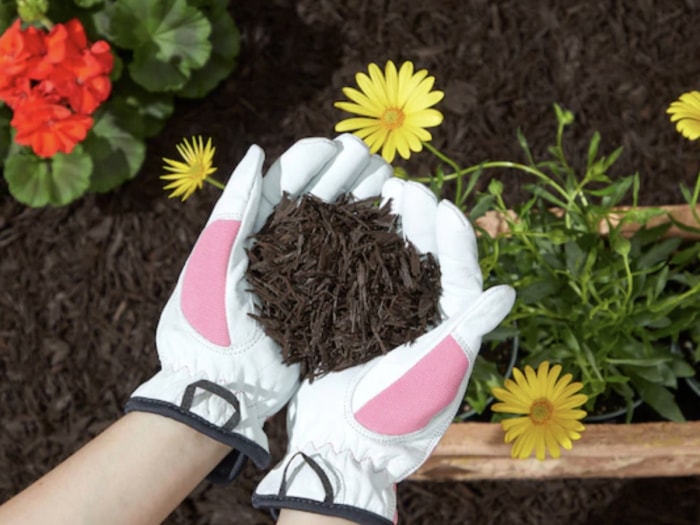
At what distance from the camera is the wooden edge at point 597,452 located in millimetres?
1149

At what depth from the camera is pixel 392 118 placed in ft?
3.35

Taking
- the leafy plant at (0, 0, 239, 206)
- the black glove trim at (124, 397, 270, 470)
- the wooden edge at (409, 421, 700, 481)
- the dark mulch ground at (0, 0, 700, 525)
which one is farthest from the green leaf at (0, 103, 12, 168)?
the wooden edge at (409, 421, 700, 481)

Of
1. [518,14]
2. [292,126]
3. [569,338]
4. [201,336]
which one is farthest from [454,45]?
[201,336]

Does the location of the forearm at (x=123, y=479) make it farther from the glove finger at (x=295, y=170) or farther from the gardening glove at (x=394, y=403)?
the glove finger at (x=295, y=170)

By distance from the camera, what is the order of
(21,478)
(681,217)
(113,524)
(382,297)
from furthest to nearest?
(21,478), (681,217), (382,297), (113,524)

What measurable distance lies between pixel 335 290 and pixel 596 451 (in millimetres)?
486

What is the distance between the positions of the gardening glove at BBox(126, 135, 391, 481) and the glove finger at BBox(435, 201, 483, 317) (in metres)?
0.20

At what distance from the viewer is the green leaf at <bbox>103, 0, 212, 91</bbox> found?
1612 mm

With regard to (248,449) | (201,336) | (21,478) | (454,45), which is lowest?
(21,478)

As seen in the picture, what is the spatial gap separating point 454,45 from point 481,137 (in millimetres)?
237

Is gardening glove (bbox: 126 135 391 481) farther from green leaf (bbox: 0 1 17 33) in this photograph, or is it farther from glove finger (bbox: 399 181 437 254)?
green leaf (bbox: 0 1 17 33)

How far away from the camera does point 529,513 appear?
5.18 feet

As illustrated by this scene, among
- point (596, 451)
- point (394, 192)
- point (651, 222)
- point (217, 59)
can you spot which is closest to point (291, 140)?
point (217, 59)

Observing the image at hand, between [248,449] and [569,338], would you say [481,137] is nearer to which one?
[569,338]
